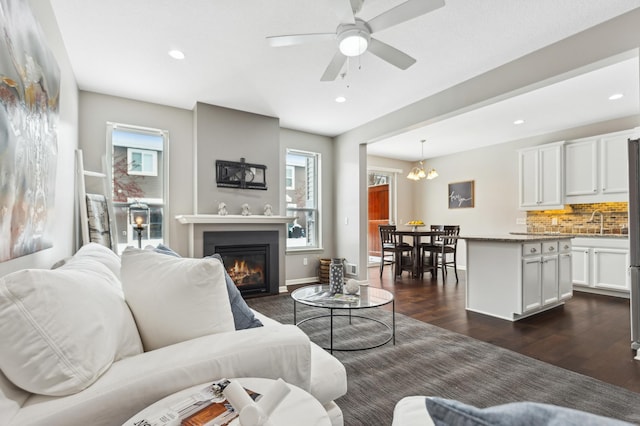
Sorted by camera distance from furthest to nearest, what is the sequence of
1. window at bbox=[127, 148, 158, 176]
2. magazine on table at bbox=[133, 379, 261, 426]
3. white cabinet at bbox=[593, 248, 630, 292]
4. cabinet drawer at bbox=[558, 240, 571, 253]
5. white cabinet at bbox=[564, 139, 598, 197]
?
white cabinet at bbox=[564, 139, 598, 197]
white cabinet at bbox=[593, 248, 630, 292]
window at bbox=[127, 148, 158, 176]
cabinet drawer at bbox=[558, 240, 571, 253]
magazine on table at bbox=[133, 379, 261, 426]

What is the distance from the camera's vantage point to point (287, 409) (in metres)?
0.91

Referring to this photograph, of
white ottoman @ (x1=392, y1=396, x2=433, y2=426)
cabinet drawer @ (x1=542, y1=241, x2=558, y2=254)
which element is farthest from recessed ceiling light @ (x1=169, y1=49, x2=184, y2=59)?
cabinet drawer @ (x1=542, y1=241, x2=558, y2=254)

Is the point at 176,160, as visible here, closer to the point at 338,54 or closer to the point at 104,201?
the point at 104,201

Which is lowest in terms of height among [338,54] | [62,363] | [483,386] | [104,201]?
[483,386]

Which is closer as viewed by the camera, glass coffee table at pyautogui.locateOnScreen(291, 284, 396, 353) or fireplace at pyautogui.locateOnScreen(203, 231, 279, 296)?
glass coffee table at pyautogui.locateOnScreen(291, 284, 396, 353)

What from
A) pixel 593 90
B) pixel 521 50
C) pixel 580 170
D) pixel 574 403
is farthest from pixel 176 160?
pixel 580 170

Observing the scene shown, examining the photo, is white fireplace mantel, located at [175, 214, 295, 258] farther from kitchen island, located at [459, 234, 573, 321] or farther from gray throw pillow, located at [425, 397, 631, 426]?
gray throw pillow, located at [425, 397, 631, 426]

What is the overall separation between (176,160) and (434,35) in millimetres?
3495

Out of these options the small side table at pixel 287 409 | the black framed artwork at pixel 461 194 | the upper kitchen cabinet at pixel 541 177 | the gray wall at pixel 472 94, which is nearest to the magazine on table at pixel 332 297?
the small side table at pixel 287 409

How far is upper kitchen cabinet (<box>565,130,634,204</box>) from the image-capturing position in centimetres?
461

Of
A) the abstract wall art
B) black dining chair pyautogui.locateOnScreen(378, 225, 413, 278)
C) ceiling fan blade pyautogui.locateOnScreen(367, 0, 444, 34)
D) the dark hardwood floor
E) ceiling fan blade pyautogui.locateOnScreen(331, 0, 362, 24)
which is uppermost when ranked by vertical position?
ceiling fan blade pyautogui.locateOnScreen(331, 0, 362, 24)

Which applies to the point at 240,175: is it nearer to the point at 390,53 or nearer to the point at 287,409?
the point at 390,53

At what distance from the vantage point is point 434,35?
8.80 feet

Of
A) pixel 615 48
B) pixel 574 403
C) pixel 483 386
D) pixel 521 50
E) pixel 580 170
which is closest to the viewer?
pixel 574 403
